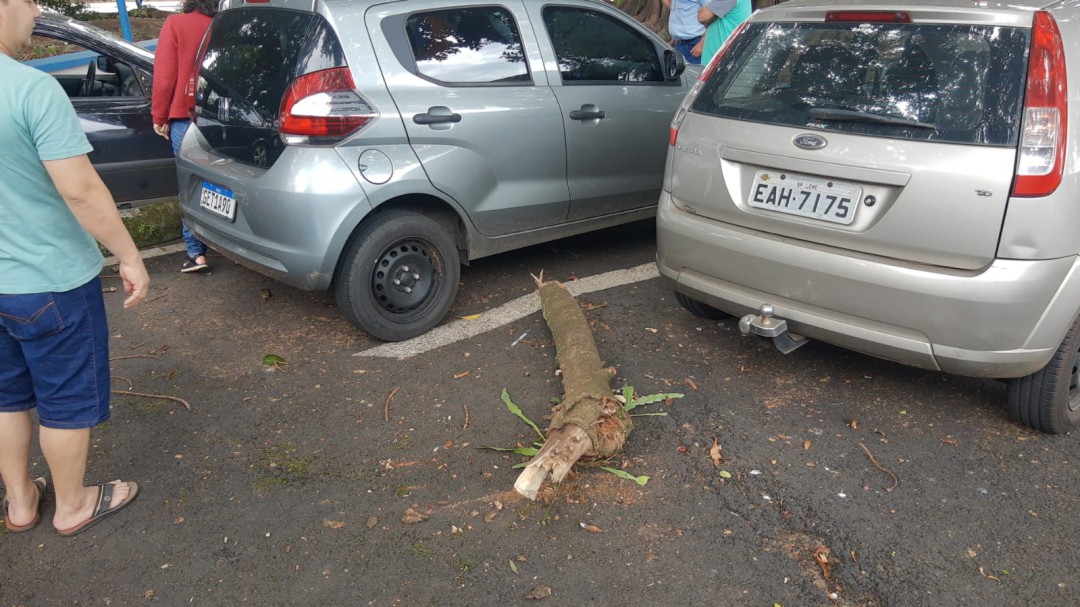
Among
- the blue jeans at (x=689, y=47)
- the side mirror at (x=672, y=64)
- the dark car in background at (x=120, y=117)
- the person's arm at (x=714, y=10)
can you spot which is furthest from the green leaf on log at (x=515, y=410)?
the blue jeans at (x=689, y=47)

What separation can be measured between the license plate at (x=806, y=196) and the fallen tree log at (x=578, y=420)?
1.00 metres

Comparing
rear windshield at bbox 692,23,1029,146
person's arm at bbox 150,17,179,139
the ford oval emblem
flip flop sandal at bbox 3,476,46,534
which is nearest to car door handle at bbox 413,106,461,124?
rear windshield at bbox 692,23,1029,146

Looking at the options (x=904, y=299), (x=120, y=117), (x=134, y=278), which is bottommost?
(x=904, y=299)

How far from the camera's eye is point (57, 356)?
270cm

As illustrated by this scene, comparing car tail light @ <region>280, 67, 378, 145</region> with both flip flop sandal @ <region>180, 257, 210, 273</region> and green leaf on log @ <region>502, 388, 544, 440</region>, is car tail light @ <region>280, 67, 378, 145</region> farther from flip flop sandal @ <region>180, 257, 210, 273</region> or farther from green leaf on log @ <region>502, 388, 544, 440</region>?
flip flop sandal @ <region>180, 257, 210, 273</region>

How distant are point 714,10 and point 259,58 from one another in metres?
4.10

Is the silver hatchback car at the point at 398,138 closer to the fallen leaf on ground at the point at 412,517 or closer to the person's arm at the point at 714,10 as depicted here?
the fallen leaf on ground at the point at 412,517

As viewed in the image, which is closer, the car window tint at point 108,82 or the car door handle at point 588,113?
the car door handle at point 588,113

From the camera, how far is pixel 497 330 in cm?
439

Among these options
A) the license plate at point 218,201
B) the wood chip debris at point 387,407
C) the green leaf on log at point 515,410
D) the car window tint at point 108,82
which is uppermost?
the car window tint at point 108,82

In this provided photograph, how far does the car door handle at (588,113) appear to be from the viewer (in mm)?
4715

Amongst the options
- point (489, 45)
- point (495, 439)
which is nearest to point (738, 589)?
point (495, 439)

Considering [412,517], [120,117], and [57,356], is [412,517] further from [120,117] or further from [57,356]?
[120,117]

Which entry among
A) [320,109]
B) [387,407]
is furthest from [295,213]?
[387,407]
